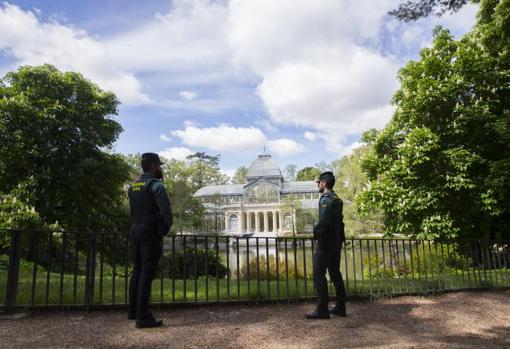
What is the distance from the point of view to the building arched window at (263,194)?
59.6 metres

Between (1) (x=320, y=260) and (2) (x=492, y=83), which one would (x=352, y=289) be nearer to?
(1) (x=320, y=260)

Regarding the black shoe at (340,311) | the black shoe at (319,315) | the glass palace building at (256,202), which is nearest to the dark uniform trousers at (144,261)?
the black shoe at (319,315)

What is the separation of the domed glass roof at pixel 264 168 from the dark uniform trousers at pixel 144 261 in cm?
5768

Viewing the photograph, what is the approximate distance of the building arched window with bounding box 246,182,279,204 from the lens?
2347 inches

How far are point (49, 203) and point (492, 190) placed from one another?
14.6 m

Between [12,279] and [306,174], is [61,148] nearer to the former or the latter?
[12,279]

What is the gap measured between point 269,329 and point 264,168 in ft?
195

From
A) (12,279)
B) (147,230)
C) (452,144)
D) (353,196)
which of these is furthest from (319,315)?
(353,196)

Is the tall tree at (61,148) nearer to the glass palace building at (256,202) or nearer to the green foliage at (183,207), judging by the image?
the green foliage at (183,207)

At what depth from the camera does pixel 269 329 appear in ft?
13.6

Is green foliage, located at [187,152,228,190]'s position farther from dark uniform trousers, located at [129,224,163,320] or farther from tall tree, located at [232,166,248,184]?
dark uniform trousers, located at [129,224,163,320]

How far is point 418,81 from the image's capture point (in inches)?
456

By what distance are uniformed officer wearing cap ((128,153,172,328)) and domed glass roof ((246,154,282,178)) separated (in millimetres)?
57631

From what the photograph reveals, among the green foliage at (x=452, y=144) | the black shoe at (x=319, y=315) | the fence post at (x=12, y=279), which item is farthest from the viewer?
the green foliage at (x=452, y=144)
